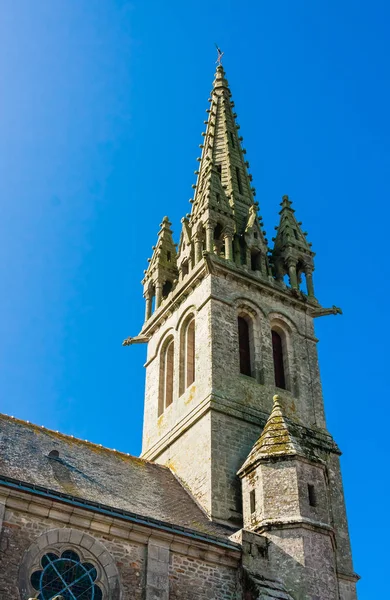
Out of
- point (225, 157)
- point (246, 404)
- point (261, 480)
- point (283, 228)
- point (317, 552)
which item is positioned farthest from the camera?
point (225, 157)

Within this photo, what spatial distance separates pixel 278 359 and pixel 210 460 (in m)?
5.90

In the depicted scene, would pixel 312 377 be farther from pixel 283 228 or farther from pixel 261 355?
pixel 283 228

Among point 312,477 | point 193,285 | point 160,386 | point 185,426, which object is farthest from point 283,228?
point 312,477

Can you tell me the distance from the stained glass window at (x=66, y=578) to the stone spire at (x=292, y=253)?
14.4 metres

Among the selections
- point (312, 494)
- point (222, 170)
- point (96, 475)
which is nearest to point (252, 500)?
point (312, 494)

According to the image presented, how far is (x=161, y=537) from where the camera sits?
17.0 meters

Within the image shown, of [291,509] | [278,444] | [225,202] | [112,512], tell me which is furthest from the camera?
[225,202]

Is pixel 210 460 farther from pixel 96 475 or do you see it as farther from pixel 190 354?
pixel 190 354

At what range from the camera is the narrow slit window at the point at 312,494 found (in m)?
19.2

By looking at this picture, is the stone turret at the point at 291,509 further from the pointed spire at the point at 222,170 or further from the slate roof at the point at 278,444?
the pointed spire at the point at 222,170

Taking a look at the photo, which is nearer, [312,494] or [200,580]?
[200,580]

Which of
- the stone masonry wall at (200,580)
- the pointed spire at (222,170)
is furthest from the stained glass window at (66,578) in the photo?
the pointed spire at (222,170)

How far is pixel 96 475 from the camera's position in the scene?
19859mm

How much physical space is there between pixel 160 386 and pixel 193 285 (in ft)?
11.2
